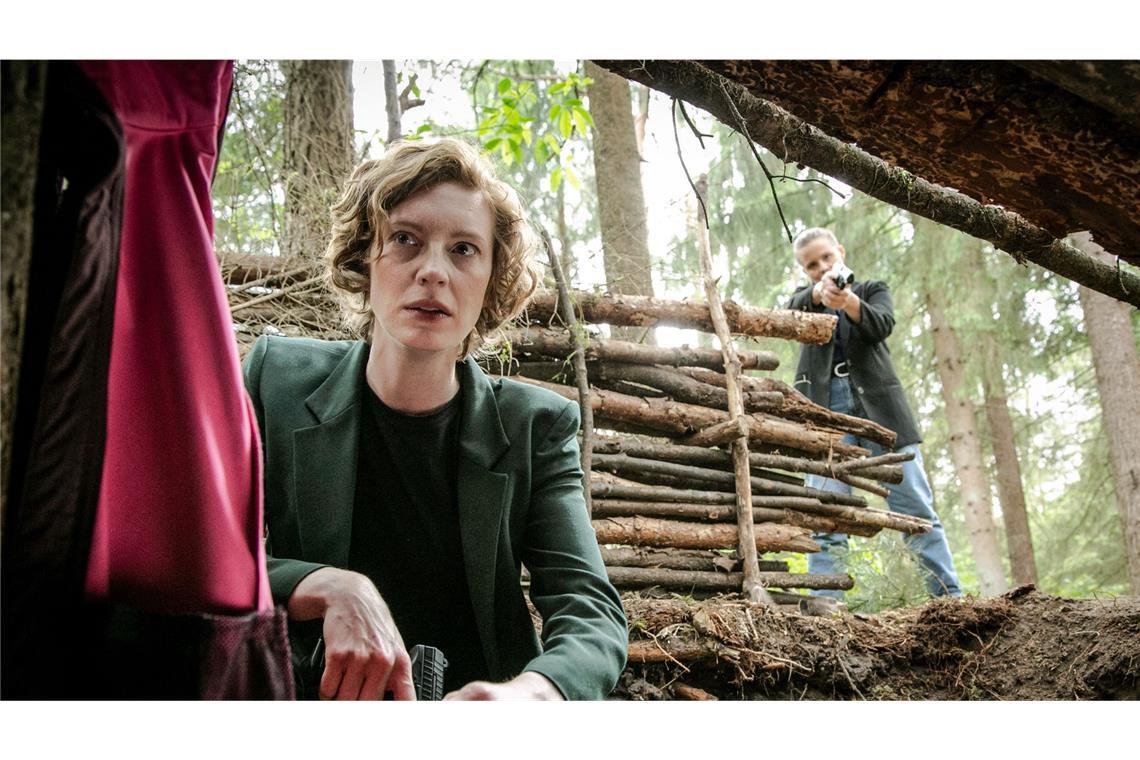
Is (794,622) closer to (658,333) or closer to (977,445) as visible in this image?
(658,333)

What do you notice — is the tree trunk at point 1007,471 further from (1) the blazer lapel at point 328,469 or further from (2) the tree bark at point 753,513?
(1) the blazer lapel at point 328,469

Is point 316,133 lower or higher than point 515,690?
higher

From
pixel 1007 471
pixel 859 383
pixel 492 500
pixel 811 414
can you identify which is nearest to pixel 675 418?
pixel 811 414

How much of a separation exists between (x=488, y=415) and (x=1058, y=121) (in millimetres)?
1049

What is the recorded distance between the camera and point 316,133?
2971 millimetres

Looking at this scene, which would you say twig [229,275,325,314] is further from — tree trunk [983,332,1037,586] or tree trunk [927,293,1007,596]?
tree trunk [983,332,1037,586]

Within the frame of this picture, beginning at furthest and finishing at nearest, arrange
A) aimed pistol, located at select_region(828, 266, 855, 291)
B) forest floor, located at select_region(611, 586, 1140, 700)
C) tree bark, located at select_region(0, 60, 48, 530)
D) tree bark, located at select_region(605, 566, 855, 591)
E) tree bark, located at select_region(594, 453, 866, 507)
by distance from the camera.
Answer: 1. aimed pistol, located at select_region(828, 266, 855, 291)
2. tree bark, located at select_region(594, 453, 866, 507)
3. tree bark, located at select_region(605, 566, 855, 591)
4. forest floor, located at select_region(611, 586, 1140, 700)
5. tree bark, located at select_region(0, 60, 48, 530)

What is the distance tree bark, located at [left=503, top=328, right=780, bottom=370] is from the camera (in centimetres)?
269

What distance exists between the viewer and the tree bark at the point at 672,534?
8.82 feet

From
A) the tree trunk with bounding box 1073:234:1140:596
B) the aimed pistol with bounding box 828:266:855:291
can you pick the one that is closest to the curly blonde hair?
the aimed pistol with bounding box 828:266:855:291

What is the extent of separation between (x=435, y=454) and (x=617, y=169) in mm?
3030

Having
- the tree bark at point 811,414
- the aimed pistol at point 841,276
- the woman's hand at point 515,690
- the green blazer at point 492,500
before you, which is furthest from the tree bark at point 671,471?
the woman's hand at point 515,690

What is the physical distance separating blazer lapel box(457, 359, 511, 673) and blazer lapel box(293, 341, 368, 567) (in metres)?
0.20

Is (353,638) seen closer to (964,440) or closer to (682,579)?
(682,579)
